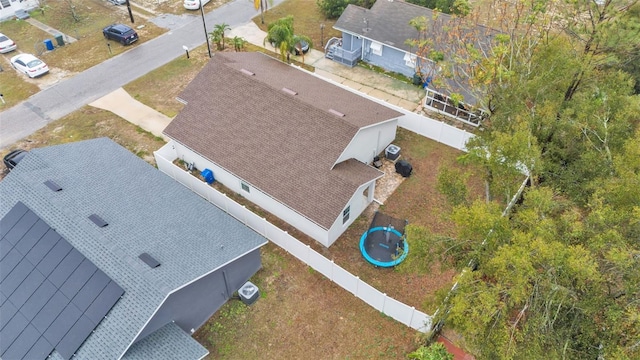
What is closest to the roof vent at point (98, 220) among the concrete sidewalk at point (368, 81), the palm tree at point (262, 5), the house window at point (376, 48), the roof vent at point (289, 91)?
the roof vent at point (289, 91)

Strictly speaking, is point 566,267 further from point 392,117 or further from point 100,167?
point 100,167

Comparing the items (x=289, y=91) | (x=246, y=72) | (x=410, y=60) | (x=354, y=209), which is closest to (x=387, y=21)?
(x=410, y=60)

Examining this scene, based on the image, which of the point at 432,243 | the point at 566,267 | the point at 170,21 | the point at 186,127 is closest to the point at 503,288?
the point at 566,267

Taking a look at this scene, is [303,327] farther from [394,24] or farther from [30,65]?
[30,65]

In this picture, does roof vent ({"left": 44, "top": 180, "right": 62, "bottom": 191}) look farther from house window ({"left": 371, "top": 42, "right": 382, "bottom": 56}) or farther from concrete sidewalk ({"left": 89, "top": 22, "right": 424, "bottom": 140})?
house window ({"left": 371, "top": 42, "right": 382, "bottom": 56})

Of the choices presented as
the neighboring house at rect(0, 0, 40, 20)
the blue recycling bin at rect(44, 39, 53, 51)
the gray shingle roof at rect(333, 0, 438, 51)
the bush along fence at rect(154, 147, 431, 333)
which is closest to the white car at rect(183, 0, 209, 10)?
the blue recycling bin at rect(44, 39, 53, 51)

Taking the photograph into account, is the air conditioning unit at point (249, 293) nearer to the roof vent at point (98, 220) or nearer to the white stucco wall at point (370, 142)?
the roof vent at point (98, 220)
